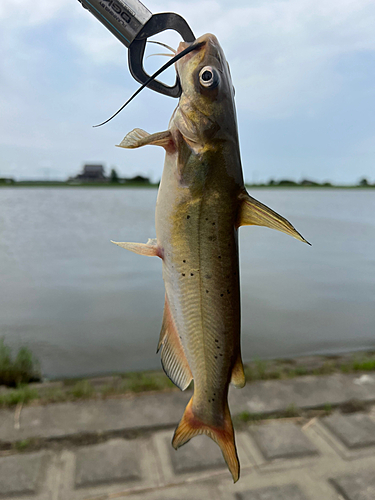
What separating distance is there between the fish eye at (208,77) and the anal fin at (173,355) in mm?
753

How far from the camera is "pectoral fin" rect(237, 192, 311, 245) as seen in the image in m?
1.06

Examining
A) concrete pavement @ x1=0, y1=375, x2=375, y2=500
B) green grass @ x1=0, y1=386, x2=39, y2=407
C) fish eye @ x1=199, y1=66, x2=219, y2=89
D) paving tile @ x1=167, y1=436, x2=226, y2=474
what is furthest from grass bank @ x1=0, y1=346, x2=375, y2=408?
fish eye @ x1=199, y1=66, x2=219, y2=89

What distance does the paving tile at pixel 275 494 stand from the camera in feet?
8.61

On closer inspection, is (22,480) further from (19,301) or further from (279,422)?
(19,301)

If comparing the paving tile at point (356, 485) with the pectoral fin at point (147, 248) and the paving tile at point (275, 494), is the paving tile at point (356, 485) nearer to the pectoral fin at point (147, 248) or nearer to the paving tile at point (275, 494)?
the paving tile at point (275, 494)

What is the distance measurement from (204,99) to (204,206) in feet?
1.06

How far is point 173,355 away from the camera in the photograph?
132cm

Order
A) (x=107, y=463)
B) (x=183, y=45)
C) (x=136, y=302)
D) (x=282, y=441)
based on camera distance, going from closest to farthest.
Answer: (x=183, y=45) → (x=107, y=463) → (x=282, y=441) → (x=136, y=302)

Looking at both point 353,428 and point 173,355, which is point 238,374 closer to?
point 173,355

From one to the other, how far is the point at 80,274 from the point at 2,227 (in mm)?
9621

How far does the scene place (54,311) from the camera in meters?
8.05

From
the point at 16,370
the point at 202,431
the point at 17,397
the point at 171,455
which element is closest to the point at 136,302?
the point at 16,370

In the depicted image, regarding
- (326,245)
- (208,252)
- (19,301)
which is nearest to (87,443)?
(208,252)

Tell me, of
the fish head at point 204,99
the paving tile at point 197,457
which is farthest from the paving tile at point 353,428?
the fish head at point 204,99
